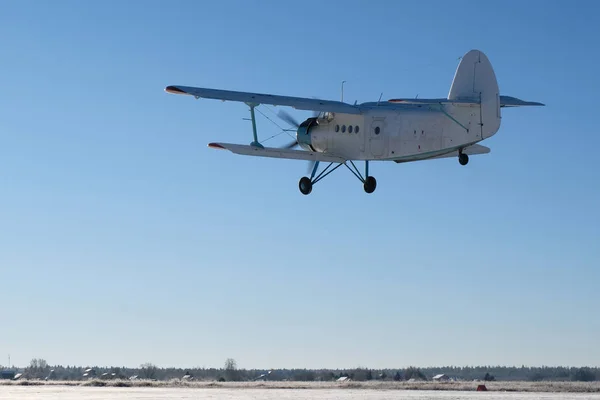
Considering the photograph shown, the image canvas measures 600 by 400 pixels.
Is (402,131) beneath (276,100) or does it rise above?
beneath

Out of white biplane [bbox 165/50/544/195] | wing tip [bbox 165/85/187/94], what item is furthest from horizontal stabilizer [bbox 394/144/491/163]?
wing tip [bbox 165/85/187/94]

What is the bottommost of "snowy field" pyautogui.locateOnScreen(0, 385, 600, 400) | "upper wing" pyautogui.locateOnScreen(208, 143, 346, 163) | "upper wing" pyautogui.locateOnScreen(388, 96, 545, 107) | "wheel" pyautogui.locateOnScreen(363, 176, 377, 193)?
"snowy field" pyautogui.locateOnScreen(0, 385, 600, 400)

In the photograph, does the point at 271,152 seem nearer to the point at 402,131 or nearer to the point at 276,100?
the point at 276,100

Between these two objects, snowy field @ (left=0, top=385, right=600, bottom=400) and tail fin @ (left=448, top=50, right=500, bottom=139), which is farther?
snowy field @ (left=0, top=385, right=600, bottom=400)

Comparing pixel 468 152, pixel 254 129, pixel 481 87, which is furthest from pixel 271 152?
pixel 481 87

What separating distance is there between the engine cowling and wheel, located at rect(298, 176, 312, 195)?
1.35 meters

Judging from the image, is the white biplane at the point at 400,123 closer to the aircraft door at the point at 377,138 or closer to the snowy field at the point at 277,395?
the aircraft door at the point at 377,138

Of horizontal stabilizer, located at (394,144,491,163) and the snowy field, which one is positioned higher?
horizontal stabilizer, located at (394,144,491,163)

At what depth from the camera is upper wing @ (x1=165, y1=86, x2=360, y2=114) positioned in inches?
1660

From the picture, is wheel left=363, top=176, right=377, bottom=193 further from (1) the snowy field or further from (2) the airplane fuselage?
(1) the snowy field

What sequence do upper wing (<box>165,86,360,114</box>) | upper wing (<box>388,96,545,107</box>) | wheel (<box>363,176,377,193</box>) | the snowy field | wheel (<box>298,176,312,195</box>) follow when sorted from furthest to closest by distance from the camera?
the snowy field < wheel (<box>298,176,312,195</box>) < wheel (<box>363,176,377,193</box>) < upper wing (<box>165,86,360,114</box>) < upper wing (<box>388,96,545,107</box>)

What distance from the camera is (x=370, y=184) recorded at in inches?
1737

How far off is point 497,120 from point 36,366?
122575mm

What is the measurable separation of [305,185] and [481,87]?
28.5 ft
